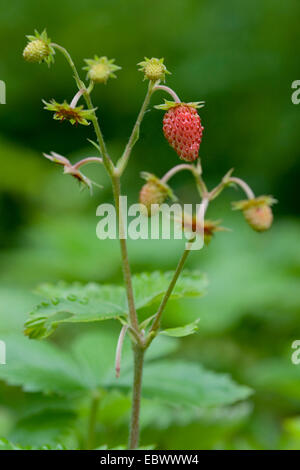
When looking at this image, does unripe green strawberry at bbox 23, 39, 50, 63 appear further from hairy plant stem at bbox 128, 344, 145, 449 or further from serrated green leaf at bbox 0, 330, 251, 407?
serrated green leaf at bbox 0, 330, 251, 407

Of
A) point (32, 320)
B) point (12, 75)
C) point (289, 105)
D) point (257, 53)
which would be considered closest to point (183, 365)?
point (32, 320)

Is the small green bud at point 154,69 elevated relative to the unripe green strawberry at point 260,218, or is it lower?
elevated

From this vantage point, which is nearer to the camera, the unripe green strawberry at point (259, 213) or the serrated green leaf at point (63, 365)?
the unripe green strawberry at point (259, 213)

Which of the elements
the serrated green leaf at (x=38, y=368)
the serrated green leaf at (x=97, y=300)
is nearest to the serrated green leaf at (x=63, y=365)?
the serrated green leaf at (x=38, y=368)

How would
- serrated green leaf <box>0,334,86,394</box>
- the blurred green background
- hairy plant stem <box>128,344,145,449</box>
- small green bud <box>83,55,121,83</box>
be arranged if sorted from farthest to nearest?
1. the blurred green background
2. serrated green leaf <box>0,334,86,394</box>
3. hairy plant stem <box>128,344,145,449</box>
4. small green bud <box>83,55,121,83</box>

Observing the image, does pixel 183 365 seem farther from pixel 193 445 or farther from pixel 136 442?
pixel 136 442

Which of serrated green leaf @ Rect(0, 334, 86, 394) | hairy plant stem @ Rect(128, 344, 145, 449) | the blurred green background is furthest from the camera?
the blurred green background

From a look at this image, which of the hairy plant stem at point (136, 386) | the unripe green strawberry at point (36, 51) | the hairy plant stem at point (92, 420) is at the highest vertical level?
the unripe green strawberry at point (36, 51)

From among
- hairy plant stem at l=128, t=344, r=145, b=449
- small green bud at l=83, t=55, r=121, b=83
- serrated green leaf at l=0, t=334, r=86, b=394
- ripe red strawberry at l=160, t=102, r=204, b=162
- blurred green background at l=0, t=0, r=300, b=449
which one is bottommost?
hairy plant stem at l=128, t=344, r=145, b=449

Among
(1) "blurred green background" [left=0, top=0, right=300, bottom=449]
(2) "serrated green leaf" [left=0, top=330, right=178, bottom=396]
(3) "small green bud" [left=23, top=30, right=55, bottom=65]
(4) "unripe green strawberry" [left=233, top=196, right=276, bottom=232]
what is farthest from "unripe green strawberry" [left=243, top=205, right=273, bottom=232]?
(1) "blurred green background" [left=0, top=0, right=300, bottom=449]

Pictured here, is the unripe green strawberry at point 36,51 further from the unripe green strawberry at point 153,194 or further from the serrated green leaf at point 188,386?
the serrated green leaf at point 188,386
